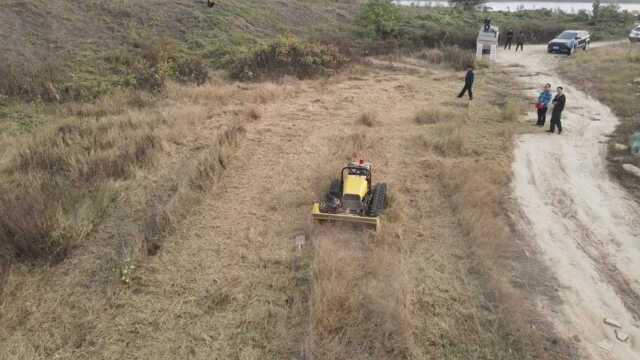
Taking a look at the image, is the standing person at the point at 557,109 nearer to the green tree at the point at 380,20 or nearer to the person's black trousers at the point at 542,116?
the person's black trousers at the point at 542,116

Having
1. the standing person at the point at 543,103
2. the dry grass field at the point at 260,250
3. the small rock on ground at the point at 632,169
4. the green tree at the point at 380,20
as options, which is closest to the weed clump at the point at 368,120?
the dry grass field at the point at 260,250

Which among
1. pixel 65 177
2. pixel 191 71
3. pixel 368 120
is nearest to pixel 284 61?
pixel 191 71

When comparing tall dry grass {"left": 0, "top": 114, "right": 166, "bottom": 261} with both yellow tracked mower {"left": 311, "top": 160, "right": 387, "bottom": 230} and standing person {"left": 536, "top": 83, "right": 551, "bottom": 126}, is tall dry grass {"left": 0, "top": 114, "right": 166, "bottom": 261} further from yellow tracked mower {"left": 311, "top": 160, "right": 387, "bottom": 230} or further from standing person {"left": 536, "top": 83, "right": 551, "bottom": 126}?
standing person {"left": 536, "top": 83, "right": 551, "bottom": 126}

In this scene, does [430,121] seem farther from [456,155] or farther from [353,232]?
[353,232]

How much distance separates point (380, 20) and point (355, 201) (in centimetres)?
2347

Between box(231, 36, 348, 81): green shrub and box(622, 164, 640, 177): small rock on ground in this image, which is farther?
box(231, 36, 348, 81): green shrub

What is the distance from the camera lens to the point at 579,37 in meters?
28.8

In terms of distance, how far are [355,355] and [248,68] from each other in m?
15.5

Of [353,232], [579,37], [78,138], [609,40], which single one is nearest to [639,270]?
[353,232]

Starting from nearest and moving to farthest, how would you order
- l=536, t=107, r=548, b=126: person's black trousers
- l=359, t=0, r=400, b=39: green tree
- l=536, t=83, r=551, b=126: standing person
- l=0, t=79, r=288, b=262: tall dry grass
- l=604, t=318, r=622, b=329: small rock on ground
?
l=604, t=318, r=622, b=329: small rock on ground → l=0, t=79, r=288, b=262: tall dry grass → l=536, t=83, r=551, b=126: standing person → l=536, t=107, r=548, b=126: person's black trousers → l=359, t=0, r=400, b=39: green tree

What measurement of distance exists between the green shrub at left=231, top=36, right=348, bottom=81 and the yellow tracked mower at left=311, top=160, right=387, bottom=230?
37.1 feet

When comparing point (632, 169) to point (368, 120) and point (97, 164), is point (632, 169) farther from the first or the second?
point (97, 164)

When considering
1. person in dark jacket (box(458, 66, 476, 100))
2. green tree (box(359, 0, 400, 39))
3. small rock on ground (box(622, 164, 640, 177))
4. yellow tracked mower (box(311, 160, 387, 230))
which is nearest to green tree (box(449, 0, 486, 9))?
green tree (box(359, 0, 400, 39))

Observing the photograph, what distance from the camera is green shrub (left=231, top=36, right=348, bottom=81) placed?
19.0 metres
